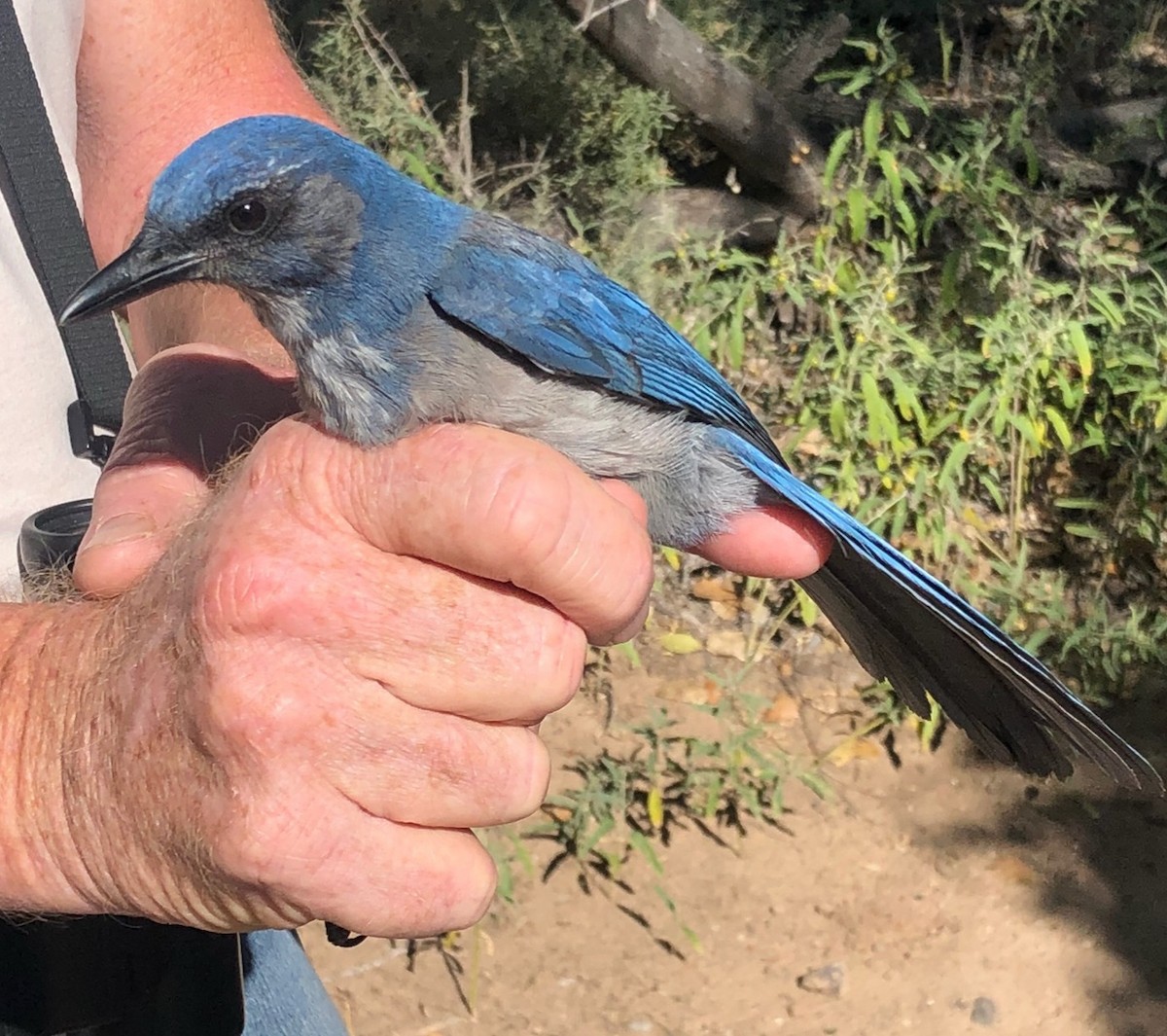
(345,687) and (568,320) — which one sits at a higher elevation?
(568,320)

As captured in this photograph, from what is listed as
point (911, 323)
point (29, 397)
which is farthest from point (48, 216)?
point (911, 323)

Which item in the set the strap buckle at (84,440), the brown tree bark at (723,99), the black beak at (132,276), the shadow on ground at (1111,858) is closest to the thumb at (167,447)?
the strap buckle at (84,440)

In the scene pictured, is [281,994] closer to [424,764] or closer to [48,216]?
[424,764]

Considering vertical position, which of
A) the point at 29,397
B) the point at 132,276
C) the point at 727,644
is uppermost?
the point at 132,276

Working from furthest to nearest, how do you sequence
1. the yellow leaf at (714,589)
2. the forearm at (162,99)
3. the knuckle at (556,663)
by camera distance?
1. the yellow leaf at (714,589)
2. the forearm at (162,99)
3. the knuckle at (556,663)

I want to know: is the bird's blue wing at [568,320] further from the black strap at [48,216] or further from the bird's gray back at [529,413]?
the black strap at [48,216]

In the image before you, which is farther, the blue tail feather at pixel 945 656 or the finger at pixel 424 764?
the blue tail feather at pixel 945 656
